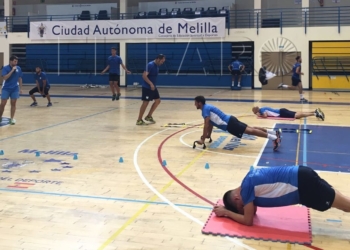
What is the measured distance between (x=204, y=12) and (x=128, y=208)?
73.0 feet

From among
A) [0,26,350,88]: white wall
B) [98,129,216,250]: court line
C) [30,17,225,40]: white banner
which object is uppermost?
[30,17,225,40]: white banner

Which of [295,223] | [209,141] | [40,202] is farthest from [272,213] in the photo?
[209,141]

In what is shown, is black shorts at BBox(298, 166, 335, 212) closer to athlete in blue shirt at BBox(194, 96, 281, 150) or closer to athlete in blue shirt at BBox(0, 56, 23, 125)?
athlete in blue shirt at BBox(194, 96, 281, 150)

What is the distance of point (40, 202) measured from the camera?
5117 mm

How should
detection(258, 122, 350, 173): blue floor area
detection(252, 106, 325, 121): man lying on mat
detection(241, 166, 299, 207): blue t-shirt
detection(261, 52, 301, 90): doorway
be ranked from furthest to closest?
detection(261, 52, 301, 90): doorway, detection(252, 106, 325, 121): man lying on mat, detection(258, 122, 350, 173): blue floor area, detection(241, 166, 299, 207): blue t-shirt

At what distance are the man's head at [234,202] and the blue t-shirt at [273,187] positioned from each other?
150 millimetres

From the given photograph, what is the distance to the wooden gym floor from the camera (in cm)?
407

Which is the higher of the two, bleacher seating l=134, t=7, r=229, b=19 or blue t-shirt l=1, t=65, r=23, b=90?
bleacher seating l=134, t=7, r=229, b=19

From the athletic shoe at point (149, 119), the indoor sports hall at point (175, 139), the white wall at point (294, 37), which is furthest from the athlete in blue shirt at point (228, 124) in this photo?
the white wall at point (294, 37)

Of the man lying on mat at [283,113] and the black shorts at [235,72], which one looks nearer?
the man lying on mat at [283,113]

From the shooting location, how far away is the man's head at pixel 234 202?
4371 millimetres

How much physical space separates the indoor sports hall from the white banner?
0.06 metres

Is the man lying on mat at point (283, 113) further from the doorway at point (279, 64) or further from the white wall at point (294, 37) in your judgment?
the doorway at point (279, 64)

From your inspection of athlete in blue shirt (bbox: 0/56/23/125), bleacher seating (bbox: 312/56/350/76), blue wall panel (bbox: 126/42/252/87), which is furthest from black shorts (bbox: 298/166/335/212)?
blue wall panel (bbox: 126/42/252/87)
